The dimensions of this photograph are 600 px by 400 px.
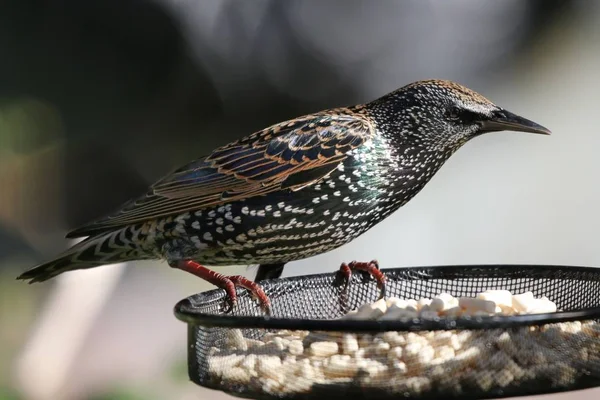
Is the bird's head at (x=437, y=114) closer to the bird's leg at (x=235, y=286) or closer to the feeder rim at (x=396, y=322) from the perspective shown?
the bird's leg at (x=235, y=286)

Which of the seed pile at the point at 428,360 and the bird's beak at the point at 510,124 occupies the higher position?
the bird's beak at the point at 510,124

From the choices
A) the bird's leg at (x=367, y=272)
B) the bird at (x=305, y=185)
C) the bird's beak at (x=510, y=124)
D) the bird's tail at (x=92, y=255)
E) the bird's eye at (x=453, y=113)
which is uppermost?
the bird's eye at (x=453, y=113)

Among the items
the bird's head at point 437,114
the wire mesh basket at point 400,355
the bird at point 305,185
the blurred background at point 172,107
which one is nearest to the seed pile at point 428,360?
the wire mesh basket at point 400,355

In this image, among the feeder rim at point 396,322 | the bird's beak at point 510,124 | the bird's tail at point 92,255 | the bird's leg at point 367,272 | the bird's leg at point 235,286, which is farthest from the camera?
the bird's tail at point 92,255

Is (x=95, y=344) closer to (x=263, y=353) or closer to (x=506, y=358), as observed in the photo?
(x=263, y=353)

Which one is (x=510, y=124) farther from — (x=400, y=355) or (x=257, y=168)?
(x=400, y=355)

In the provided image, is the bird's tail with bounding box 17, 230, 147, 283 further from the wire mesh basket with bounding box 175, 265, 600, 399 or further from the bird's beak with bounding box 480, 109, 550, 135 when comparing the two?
the bird's beak with bounding box 480, 109, 550, 135

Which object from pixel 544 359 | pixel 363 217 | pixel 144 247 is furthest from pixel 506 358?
pixel 144 247

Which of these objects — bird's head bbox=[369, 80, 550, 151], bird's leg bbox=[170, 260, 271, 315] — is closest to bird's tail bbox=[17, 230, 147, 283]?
bird's leg bbox=[170, 260, 271, 315]
